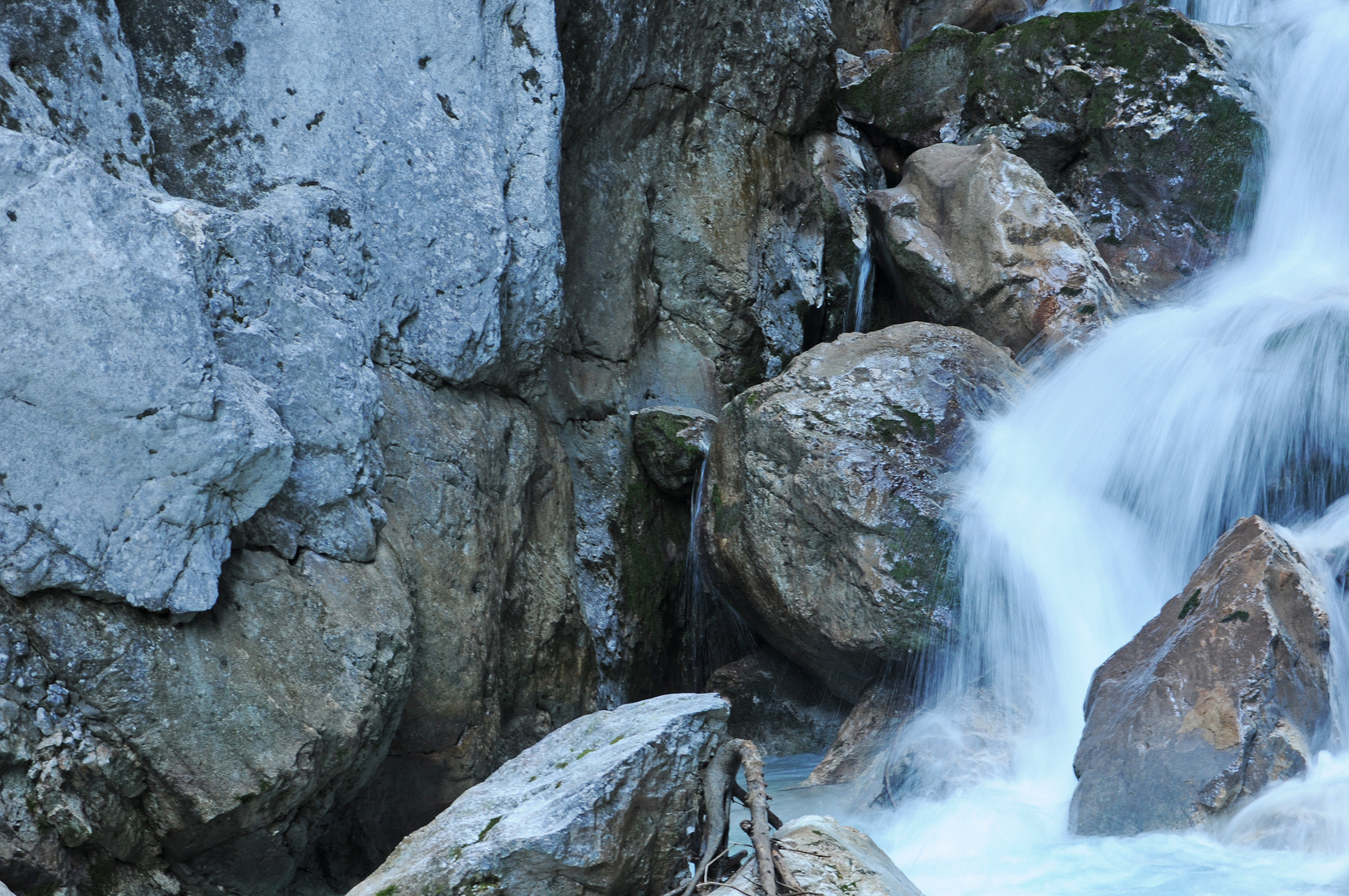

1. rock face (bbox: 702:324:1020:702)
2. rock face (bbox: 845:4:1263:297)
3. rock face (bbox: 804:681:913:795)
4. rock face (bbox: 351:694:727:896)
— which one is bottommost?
rock face (bbox: 804:681:913:795)

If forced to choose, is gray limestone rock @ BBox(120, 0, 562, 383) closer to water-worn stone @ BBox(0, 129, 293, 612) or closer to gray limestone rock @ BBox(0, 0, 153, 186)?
gray limestone rock @ BBox(0, 0, 153, 186)

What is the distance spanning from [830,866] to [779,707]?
11.2ft

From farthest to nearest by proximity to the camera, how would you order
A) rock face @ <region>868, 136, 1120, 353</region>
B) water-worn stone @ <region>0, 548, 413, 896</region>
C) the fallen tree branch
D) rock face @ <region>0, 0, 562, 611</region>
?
rock face @ <region>868, 136, 1120, 353</region> → rock face @ <region>0, 0, 562, 611</region> → water-worn stone @ <region>0, 548, 413, 896</region> → the fallen tree branch

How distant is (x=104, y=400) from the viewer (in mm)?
3381

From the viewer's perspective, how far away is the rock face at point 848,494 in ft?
17.3

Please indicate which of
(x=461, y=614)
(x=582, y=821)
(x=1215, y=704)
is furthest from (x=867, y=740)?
(x=582, y=821)

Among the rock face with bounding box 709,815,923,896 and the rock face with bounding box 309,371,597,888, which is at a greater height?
the rock face with bounding box 309,371,597,888

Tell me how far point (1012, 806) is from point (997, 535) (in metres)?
1.44

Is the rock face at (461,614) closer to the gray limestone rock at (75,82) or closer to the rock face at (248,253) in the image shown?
the rock face at (248,253)

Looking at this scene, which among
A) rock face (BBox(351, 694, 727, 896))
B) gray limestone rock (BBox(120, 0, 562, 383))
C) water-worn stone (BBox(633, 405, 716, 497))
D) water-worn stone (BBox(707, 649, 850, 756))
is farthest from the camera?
water-worn stone (BBox(633, 405, 716, 497))

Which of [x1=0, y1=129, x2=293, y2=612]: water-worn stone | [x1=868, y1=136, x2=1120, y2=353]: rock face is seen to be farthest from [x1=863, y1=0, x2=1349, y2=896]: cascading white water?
[x1=0, y1=129, x2=293, y2=612]: water-worn stone

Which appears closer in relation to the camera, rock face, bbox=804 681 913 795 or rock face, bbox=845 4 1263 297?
rock face, bbox=804 681 913 795

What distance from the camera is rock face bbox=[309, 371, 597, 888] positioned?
443 cm

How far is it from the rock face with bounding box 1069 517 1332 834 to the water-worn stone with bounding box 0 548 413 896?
2757 mm
